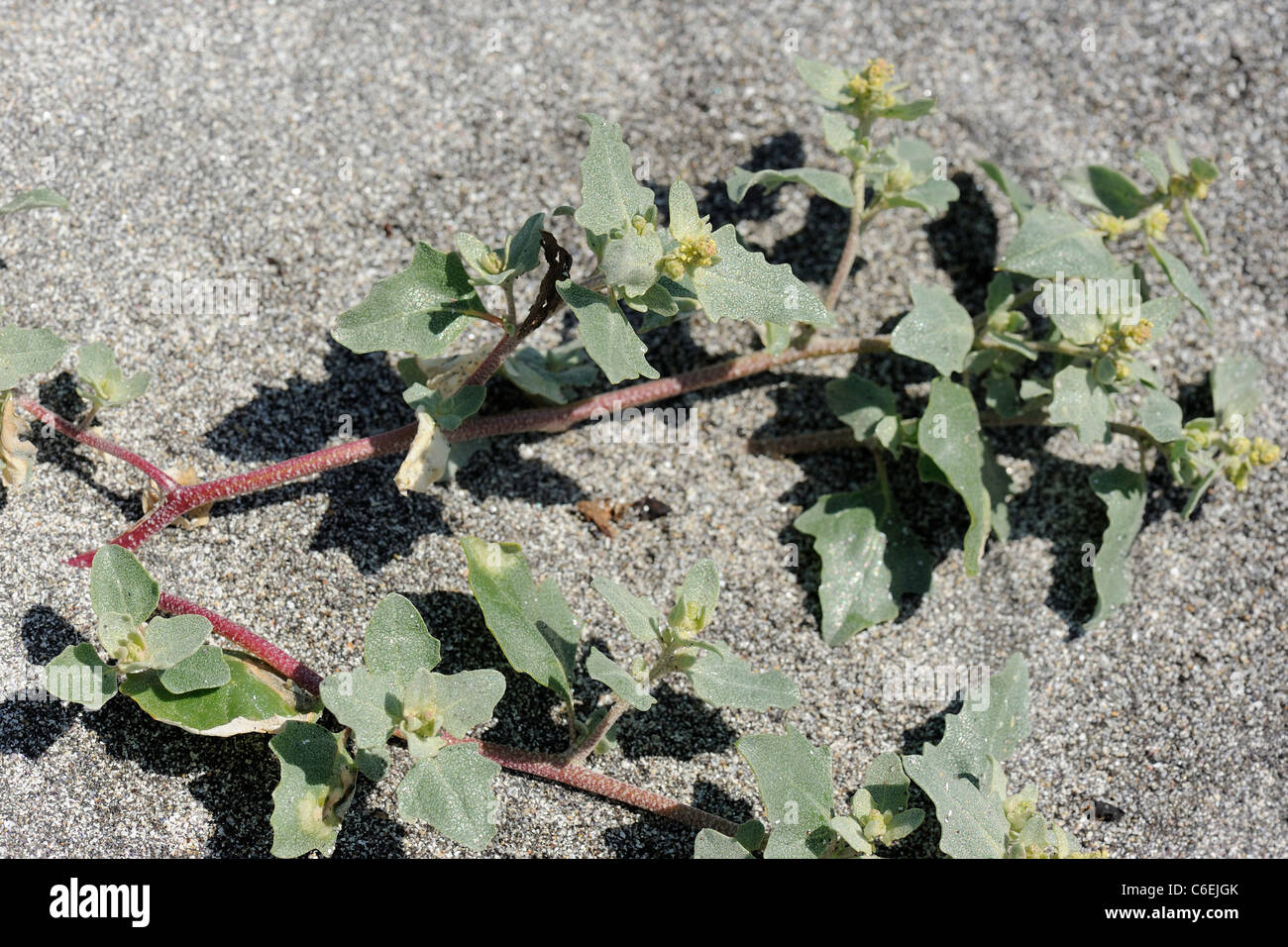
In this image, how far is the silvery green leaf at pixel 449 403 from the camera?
7.89 feet

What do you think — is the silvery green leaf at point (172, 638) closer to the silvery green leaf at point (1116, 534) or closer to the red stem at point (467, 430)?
the red stem at point (467, 430)

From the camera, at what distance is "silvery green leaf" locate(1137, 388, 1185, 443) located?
265 cm

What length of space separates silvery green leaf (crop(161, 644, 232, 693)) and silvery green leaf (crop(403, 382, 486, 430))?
63cm

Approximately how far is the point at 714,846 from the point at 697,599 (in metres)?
0.48

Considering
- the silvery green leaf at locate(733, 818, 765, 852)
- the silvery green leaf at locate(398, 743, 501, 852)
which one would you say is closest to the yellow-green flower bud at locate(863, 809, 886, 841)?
the silvery green leaf at locate(733, 818, 765, 852)

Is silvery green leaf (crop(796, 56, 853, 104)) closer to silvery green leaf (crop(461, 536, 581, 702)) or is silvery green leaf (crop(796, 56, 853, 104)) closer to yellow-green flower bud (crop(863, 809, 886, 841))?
silvery green leaf (crop(461, 536, 581, 702))

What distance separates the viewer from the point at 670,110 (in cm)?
302

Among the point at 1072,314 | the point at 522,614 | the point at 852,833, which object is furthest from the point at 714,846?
the point at 1072,314

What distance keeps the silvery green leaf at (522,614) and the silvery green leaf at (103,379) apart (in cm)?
78

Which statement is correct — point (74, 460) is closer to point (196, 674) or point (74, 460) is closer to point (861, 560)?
point (196, 674)
